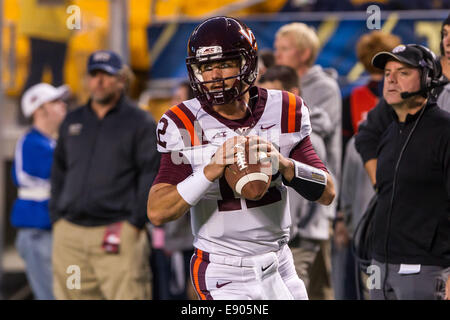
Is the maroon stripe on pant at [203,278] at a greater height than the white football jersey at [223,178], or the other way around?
the white football jersey at [223,178]

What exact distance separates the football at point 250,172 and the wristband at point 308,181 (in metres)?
0.13

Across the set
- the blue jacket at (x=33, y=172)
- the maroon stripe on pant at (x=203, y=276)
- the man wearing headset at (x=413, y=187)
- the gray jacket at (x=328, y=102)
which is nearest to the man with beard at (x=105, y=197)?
the blue jacket at (x=33, y=172)

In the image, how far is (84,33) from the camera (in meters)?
7.70

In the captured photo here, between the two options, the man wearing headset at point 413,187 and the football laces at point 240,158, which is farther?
the man wearing headset at point 413,187

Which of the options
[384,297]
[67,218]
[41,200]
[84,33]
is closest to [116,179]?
[67,218]

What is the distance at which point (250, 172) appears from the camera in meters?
2.56

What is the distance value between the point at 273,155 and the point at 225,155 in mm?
162

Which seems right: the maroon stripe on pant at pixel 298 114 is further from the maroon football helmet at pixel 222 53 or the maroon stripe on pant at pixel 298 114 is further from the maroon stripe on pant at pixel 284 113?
the maroon football helmet at pixel 222 53

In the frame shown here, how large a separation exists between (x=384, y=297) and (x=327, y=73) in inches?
84.4

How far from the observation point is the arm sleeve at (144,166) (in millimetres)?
4820

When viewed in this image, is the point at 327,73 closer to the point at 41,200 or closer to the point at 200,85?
the point at 41,200

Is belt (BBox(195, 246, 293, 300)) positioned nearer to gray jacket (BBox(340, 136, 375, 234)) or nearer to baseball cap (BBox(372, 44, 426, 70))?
baseball cap (BBox(372, 44, 426, 70))

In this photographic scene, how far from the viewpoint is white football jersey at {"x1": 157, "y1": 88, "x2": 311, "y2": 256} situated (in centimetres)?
275

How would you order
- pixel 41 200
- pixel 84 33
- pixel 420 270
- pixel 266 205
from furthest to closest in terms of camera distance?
pixel 84 33, pixel 41 200, pixel 420 270, pixel 266 205
